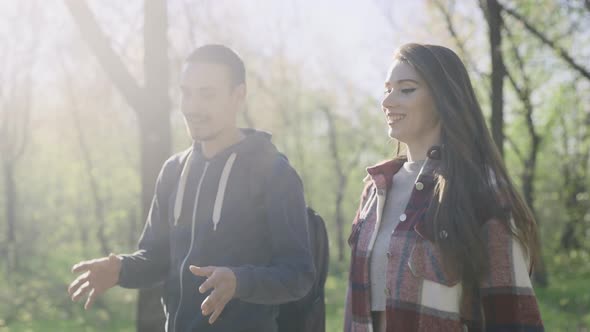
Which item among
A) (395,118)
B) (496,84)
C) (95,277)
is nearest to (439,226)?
(395,118)

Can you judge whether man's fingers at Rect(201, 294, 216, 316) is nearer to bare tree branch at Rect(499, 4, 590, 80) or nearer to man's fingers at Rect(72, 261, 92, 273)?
man's fingers at Rect(72, 261, 92, 273)

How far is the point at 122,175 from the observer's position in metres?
34.3

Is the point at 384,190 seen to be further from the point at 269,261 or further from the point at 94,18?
the point at 94,18

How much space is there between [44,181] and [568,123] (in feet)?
86.1

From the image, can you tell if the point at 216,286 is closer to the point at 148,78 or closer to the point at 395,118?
the point at 395,118

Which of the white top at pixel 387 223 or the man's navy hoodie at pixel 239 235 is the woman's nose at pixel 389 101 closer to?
the white top at pixel 387 223

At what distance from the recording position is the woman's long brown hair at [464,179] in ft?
8.48

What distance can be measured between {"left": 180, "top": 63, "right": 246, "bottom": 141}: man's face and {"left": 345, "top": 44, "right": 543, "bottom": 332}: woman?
0.95 meters

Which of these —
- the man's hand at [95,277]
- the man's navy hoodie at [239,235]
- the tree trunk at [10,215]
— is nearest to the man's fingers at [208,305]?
the man's navy hoodie at [239,235]

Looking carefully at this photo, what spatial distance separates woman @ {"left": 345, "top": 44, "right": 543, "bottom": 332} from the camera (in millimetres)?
2566

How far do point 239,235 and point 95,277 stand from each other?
0.81 meters

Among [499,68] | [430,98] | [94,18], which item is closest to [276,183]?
[430,98]

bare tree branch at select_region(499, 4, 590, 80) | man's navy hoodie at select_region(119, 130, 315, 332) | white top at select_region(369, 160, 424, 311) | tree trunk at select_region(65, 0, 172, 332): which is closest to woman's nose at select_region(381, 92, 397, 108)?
white top at select_region(369, 160, 424, 311)

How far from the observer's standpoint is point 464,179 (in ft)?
8.86
